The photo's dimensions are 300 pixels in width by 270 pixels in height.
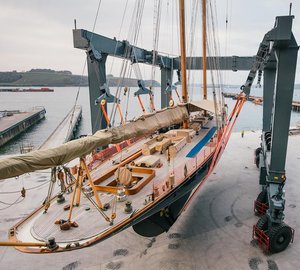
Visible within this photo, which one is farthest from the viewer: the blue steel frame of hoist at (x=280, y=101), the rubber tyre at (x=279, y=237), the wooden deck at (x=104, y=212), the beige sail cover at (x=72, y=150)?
the rubber tyre at (x=279, y=237)

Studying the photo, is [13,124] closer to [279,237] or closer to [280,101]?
[280,101]

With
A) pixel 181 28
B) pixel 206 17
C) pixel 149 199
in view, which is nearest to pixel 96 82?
pixel 181 28

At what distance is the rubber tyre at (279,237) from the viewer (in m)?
10.8

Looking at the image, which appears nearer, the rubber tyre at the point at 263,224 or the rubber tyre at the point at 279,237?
the rubber tyre at the point at 279,237

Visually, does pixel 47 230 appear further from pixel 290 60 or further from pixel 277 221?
pixel 290 60

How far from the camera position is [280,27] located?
9703mm

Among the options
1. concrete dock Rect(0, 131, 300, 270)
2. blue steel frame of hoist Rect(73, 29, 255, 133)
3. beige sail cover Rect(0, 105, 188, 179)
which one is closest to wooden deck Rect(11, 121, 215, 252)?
beige sail cover Rect(0, 105, 188, 179)

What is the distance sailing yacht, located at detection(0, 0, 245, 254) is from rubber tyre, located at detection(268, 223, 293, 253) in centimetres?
374

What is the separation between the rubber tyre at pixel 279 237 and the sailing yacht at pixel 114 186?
12.3 feet

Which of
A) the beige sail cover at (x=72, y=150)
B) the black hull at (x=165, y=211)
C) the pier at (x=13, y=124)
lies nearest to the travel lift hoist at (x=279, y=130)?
the black hull at (x=165, y=211)

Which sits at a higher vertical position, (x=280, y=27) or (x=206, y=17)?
(x=206, y=17)

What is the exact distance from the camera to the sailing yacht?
712 centimetres

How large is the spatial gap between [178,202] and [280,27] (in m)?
7.75

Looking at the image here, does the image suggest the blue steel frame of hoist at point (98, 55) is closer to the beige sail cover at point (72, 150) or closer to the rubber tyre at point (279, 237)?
the beige sail cover at point (72, 150)
